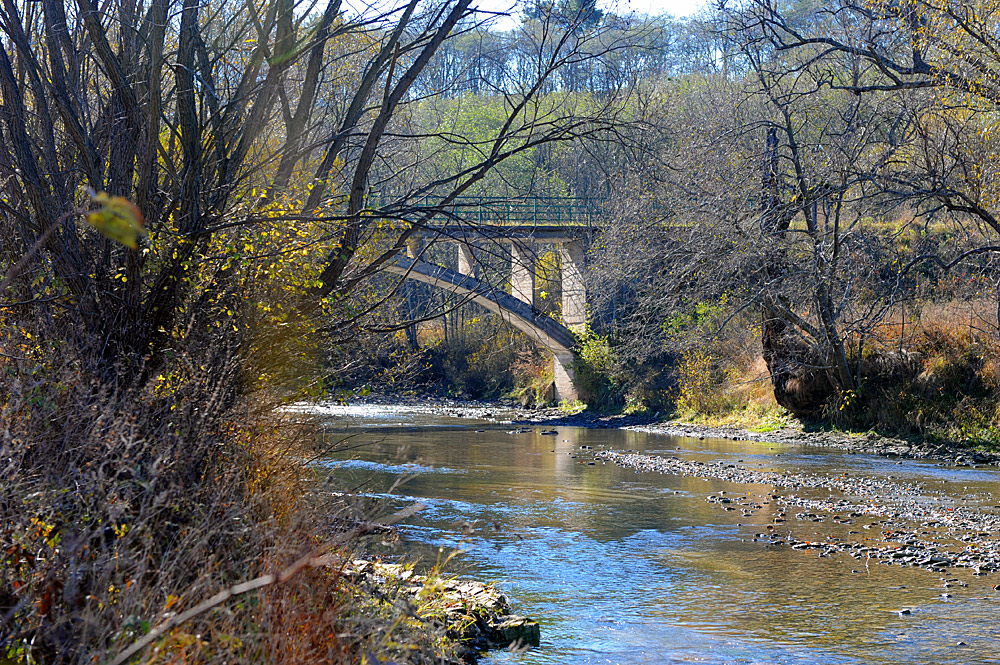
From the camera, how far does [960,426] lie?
1847 centimetres

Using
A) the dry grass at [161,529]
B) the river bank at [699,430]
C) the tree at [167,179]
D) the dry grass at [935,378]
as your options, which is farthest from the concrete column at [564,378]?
the dry grass at [161,529]

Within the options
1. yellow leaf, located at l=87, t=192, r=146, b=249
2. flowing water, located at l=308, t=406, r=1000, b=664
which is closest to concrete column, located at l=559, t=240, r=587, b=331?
flowing water, located at l=308, t=406, r=1000, b=664

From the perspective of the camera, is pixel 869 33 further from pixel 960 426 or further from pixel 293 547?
pixel 293 547

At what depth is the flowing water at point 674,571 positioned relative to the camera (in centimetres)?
712

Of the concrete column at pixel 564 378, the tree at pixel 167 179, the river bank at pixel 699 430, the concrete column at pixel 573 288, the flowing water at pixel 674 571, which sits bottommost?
the flowing water at pixel 674 571

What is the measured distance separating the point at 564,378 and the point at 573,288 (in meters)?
3.44

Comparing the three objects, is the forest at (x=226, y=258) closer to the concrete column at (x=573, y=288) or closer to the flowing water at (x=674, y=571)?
the flowing water at (x=674, y=571)

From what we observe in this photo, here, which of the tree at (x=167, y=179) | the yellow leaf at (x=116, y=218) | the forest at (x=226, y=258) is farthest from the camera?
the tree at (x=167, y=179)

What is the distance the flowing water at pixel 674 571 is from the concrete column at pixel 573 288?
12.7 m

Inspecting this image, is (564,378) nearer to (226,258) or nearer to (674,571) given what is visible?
(674,571)

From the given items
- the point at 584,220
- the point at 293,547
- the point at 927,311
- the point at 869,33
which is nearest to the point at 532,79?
the point at 293,547

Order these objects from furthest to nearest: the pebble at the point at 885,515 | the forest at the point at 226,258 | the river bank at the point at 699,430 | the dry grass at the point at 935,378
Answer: the dry grass at the point at 935,378 → the river bank at the point at 699,430 → the pebble at the point at 885,515 → the forest at the point at 226,258

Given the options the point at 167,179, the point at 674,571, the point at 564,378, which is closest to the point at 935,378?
the point at 674,571

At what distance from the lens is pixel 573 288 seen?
30.0 metres
